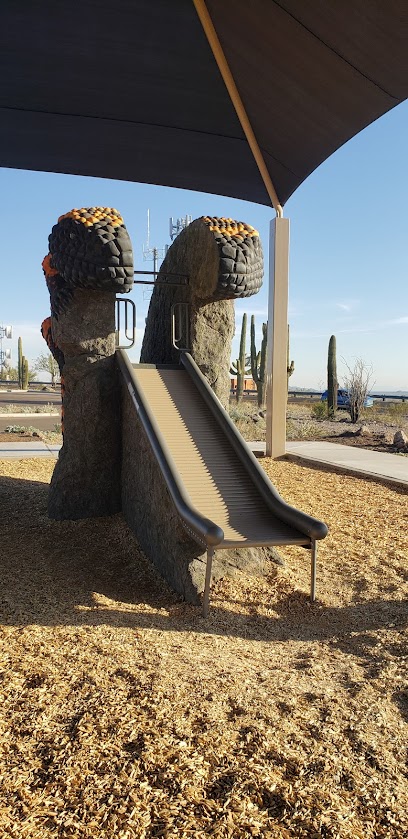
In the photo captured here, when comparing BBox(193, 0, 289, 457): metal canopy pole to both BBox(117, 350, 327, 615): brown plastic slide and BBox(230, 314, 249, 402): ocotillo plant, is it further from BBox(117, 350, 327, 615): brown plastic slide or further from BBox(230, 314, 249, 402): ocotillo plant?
BBox(230, 314, 249, 402): ocotillo plant

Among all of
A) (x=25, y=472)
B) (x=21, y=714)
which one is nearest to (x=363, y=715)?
(x=21, y=714)

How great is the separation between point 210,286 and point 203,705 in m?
4.82

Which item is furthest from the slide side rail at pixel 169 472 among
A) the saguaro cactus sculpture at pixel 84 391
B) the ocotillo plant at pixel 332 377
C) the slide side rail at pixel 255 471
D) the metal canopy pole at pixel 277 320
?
the ocotillo plant at pixel 332 377

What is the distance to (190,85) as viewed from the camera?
824cm

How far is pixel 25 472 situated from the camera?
974cm

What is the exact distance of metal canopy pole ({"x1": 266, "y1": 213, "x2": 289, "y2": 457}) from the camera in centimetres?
1076

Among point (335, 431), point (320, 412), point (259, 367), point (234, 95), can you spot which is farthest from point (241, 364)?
point (234, 95)

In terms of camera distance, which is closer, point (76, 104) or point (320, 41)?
point (320, 41)

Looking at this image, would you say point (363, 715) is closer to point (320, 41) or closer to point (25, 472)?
point (320, 41)

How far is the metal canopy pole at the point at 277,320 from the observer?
10.8 m

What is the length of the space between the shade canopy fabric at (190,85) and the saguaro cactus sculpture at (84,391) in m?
2.36

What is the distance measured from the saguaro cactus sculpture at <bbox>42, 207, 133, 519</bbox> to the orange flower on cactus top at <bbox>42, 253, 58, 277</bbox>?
0.01 meters

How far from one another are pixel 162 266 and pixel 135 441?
109 inches

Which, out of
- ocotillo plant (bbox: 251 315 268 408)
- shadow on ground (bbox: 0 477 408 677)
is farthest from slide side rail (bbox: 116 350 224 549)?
ocotillo plant (bbox: 251 315 268 408)
